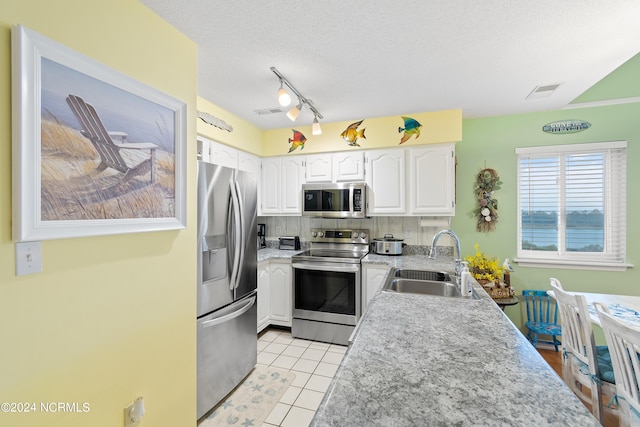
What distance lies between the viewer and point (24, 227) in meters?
0.97

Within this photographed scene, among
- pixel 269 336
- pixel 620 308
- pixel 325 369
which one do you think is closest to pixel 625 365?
pixel 620 308

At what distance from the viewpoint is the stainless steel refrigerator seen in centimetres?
190

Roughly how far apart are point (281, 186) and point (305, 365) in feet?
6.77

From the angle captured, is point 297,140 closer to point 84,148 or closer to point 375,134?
point 375,134

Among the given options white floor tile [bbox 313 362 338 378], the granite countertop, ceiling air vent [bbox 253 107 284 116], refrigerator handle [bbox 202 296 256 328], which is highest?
ceiling air vent [bbox 253 107 284 116]

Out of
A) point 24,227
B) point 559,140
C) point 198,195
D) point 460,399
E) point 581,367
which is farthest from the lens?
point 559,140

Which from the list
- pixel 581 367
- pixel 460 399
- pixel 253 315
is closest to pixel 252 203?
pixel 253 315

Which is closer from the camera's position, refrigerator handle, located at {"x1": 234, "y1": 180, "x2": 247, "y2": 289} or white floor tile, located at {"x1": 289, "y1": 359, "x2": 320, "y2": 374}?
refrigerator handle, located at {"x1": 234, "y1": 180, "x2": 247, "y2": 289}

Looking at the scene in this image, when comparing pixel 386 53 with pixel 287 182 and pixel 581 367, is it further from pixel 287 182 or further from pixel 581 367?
pixel 581 367

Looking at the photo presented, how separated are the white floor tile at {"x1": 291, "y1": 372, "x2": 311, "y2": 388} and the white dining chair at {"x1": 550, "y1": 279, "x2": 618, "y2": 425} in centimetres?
185

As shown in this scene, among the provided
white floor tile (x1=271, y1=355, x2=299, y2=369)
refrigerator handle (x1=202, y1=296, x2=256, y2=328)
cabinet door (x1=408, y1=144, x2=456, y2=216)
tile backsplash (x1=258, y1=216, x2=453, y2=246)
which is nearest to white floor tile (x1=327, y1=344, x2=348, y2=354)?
white floor tile (x1=271, y1=355, x2=299, y2=369)

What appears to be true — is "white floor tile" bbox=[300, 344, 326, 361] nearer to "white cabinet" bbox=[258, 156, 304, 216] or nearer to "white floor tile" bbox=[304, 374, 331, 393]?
"white floor tile" bbox=[304, 374, 331, 393]

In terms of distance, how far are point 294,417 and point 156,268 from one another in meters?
1.39

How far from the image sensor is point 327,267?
303 centimetres
